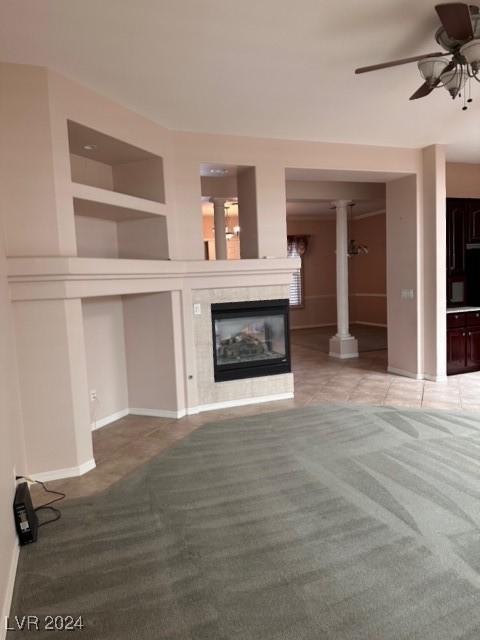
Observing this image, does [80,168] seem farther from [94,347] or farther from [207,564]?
[207,564]

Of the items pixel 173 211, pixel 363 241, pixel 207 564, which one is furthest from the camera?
pixel 363 241

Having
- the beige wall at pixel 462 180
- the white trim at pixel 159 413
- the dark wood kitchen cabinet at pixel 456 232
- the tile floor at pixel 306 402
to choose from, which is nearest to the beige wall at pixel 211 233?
the tile floor at pixel 306 402

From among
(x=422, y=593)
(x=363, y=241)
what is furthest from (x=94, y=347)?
(x=363, y=241)

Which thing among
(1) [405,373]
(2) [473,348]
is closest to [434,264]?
(2) [473,348]

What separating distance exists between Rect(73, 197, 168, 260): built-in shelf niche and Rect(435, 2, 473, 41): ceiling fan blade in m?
2.74

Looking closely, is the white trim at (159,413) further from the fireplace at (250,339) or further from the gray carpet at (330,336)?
the gray carpet at (330,336)

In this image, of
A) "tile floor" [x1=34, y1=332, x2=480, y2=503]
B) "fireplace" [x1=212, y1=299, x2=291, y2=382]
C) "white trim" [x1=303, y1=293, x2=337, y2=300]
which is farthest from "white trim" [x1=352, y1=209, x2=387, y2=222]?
"fireplace" [x1=212, y1=299, x2=291, y2=382]

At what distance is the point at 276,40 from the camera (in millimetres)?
2781

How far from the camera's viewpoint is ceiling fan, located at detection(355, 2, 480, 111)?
226 centimetres

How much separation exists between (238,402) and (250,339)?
0.74 metres

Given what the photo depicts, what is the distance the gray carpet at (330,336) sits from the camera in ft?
27.5

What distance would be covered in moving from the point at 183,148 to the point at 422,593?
4.19m

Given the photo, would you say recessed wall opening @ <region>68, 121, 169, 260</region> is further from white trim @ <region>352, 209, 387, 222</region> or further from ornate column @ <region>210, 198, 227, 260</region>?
white trim @ <region>352, 209, 387, 222</region>

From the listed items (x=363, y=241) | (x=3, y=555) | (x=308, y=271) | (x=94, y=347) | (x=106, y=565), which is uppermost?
(x=363, y=241)
